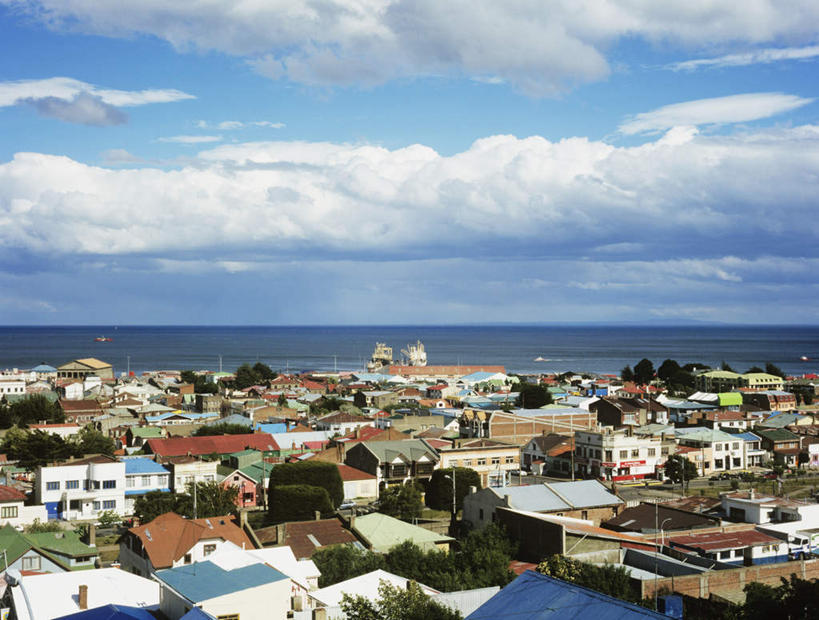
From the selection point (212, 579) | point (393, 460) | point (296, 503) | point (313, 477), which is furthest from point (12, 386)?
point (212, 579)

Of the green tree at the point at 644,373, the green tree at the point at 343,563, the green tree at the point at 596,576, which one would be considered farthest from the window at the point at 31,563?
the green tree at the point at 644,373

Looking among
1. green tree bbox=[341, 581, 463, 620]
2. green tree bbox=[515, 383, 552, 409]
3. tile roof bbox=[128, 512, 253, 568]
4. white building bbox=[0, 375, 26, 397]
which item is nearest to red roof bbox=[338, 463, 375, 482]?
tile roof bbox=[128, 512, 253, 568]

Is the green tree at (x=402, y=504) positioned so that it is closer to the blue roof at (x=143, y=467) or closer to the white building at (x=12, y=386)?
the blue roof at (x=143, y=467)

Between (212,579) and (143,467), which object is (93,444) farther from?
(212,579)

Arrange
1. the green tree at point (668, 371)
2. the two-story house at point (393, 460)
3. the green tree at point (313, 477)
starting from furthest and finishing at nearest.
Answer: the green tree at point (668, 371) → the two-story house at point (393, 460) → the green tree at point (313, 477)

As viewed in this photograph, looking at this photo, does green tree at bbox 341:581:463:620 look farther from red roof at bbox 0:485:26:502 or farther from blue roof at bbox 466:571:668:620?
red roof at bbox 0:485:26:502

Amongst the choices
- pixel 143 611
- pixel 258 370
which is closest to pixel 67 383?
pixel 258 370
